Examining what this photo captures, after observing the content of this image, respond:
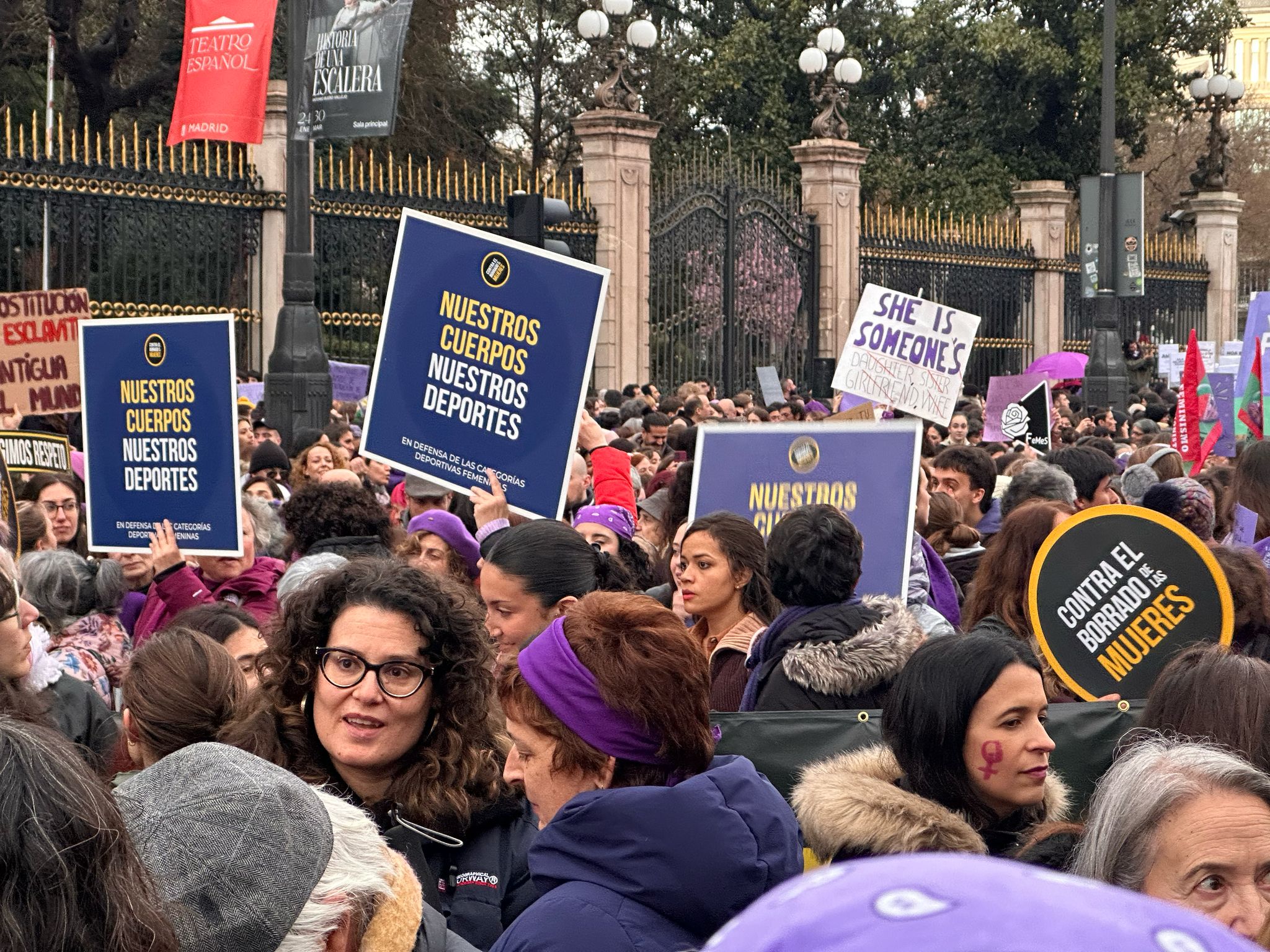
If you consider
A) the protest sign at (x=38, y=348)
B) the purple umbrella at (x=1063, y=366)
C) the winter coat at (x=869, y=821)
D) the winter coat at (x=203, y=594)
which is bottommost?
the purple umbrella at (x=1063, y=366)

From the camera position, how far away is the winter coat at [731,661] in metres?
4.88

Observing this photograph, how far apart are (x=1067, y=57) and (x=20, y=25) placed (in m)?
18.1

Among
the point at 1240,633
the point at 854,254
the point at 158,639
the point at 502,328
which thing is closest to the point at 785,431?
the point at 502,328

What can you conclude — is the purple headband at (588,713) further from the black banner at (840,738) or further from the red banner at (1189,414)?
the red banner at (1189,414)

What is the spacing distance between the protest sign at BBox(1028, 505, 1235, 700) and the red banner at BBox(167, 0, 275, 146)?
403 inches

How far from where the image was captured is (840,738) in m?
4.16

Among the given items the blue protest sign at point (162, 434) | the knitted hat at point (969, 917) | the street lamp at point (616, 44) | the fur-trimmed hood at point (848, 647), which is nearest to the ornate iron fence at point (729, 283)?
the street lamp at point (616, 44)

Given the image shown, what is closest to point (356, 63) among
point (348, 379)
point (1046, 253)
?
point (348, 379)

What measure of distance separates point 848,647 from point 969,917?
360 cm

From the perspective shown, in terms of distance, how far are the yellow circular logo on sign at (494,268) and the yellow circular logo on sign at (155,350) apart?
4.16 feet

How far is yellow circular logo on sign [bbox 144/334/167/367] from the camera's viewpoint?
6.20 metres

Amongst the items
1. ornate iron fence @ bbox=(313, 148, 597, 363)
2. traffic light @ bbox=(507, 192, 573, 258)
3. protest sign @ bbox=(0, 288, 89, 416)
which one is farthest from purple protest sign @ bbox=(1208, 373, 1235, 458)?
ornate iron fence @ bbox=(313, 148, 597, 363)

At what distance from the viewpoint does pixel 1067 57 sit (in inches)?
1248

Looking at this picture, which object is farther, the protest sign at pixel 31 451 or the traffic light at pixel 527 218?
the traffic light at pixel 527 218
